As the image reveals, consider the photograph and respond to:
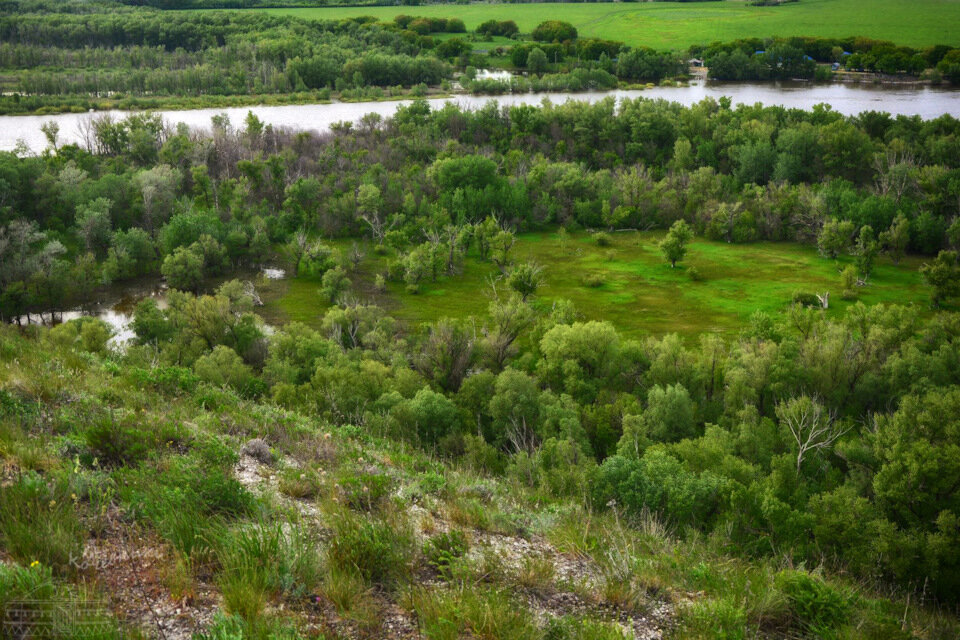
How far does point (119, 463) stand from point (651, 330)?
173ft

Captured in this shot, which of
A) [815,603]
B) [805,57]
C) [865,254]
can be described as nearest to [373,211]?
[865,254]

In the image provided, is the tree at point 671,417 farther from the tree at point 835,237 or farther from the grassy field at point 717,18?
the grassy field at point 717,18

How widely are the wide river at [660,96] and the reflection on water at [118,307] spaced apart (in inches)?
1691

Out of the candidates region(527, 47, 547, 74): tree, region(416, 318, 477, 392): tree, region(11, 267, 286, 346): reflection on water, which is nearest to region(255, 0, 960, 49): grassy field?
region(527, 47, 547, 74): tree

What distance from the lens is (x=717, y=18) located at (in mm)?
154375

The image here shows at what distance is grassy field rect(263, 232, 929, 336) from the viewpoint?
201 feet

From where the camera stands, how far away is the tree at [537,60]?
5640 inches

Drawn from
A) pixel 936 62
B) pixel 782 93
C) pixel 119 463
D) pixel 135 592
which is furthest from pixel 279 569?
pixel 936 62

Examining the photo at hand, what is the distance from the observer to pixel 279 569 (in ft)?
23.0

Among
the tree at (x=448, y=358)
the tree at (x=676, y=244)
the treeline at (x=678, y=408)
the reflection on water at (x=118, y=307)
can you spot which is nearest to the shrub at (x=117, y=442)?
the treeline at (x=678, y=408)

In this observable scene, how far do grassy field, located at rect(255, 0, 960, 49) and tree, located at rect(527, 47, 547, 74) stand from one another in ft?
66.9

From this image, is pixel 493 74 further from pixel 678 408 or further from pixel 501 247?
pixel 678 408

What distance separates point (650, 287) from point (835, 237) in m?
21.7

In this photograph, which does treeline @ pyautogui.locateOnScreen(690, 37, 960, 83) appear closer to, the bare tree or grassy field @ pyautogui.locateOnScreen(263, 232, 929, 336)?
grassy field @ pyautogui.locateOnScreen(263, 232, 929, 336)
